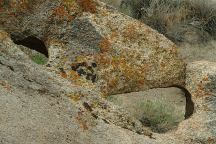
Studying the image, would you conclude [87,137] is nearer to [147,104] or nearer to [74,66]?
[74,66]

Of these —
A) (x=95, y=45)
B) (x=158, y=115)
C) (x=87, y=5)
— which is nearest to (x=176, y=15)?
(x=158, y=115)

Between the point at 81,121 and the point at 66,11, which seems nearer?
the point at 81,121

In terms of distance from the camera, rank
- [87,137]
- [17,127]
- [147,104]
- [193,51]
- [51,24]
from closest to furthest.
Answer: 1. [17,127]
2. [87,137]
3. [51,24]
4. [147,104]
5. [193,51]

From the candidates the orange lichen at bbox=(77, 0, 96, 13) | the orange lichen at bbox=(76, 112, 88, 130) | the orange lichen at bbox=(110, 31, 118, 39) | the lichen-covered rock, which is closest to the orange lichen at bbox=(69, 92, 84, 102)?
the lichen-covered rock

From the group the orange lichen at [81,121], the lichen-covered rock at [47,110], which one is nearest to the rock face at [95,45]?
the lichen-covered rock at [47,110]

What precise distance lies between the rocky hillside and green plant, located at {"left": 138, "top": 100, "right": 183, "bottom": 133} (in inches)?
307

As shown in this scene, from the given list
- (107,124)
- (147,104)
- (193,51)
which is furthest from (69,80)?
(193,51)

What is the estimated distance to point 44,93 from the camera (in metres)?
3.13

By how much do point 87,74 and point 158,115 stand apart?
8.47 metres

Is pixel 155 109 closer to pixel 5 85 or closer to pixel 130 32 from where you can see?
pixel 130 32

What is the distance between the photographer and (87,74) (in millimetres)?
3396

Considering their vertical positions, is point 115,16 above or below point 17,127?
above

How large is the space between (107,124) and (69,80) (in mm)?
337

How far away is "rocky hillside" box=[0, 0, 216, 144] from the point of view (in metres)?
3.04
